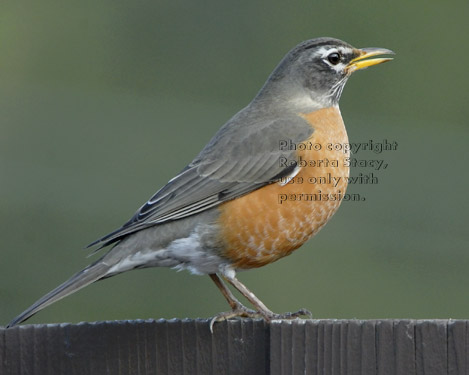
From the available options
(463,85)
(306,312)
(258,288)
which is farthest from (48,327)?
(463,85)

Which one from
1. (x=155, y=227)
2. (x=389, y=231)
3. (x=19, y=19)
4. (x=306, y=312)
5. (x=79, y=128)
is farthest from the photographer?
(x=19, y=19)

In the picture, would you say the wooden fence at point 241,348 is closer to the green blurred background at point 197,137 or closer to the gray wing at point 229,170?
the gray wing at point 229,170

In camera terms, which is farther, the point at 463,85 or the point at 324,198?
the point at 463,85

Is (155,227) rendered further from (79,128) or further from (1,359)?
(79,128)

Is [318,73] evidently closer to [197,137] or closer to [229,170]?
[229,170]

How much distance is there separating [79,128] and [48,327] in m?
7.74

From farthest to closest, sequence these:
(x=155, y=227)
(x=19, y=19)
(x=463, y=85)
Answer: (x=19, y=19) → (x=463, y=85) → (x=155, y=227)

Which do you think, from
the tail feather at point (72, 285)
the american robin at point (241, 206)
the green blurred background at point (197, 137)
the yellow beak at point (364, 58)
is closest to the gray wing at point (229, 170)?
the american robin at point (241, 206)

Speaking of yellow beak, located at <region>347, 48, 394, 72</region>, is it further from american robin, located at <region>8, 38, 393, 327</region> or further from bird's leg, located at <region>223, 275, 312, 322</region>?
bird's leg, located at <region>223, 275, 312, 322</region>

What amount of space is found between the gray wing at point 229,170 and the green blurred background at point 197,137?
10.7 ft

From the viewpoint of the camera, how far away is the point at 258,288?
9703 millimetres

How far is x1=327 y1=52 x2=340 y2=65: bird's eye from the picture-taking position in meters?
5.96

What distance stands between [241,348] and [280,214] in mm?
1664

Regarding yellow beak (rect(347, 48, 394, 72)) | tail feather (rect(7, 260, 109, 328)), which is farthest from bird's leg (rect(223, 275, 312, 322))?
yellow beak (rect(347, 48, 394, 72))
